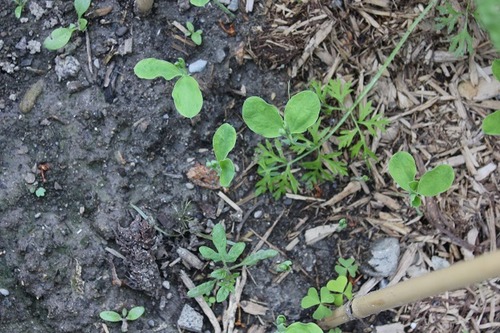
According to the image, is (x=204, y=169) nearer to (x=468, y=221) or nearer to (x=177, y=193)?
(x=177, y=193)

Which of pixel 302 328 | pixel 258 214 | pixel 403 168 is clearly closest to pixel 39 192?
pixel 258 214

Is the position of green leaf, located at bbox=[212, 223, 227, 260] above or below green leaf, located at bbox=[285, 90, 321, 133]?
below

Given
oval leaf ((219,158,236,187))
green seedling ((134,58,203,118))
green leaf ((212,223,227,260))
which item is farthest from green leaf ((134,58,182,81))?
green leaf ((212,223,227,260))

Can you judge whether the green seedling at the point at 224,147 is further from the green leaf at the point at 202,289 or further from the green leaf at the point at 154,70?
the green leaf at the point at 202,289

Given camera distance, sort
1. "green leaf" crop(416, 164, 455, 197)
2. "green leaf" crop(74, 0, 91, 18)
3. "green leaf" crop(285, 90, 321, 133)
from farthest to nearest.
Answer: "green leaf" crop(74, 0, 91, 18), "green leaf" crop(285, 90, 321, 133), "green leaf" crop(416, 164, 455, 197)

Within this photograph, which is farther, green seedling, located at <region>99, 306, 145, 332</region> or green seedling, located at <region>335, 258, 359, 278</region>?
green seedling, located at <region>335, 258, 359, 278</region>

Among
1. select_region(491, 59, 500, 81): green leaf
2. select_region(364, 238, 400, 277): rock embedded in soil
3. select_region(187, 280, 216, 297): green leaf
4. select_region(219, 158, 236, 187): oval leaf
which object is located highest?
select_region(491, 59, 500, 81): green leaf

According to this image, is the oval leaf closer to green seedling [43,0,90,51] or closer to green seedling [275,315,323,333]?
green seedling [275,315,323,333]

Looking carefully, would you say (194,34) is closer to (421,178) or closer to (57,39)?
(57,39)

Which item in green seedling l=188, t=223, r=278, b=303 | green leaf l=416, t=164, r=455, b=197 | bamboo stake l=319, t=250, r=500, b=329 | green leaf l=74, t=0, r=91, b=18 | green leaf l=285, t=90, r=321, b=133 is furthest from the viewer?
green leaf l=74, t=0, r=91, b=18
